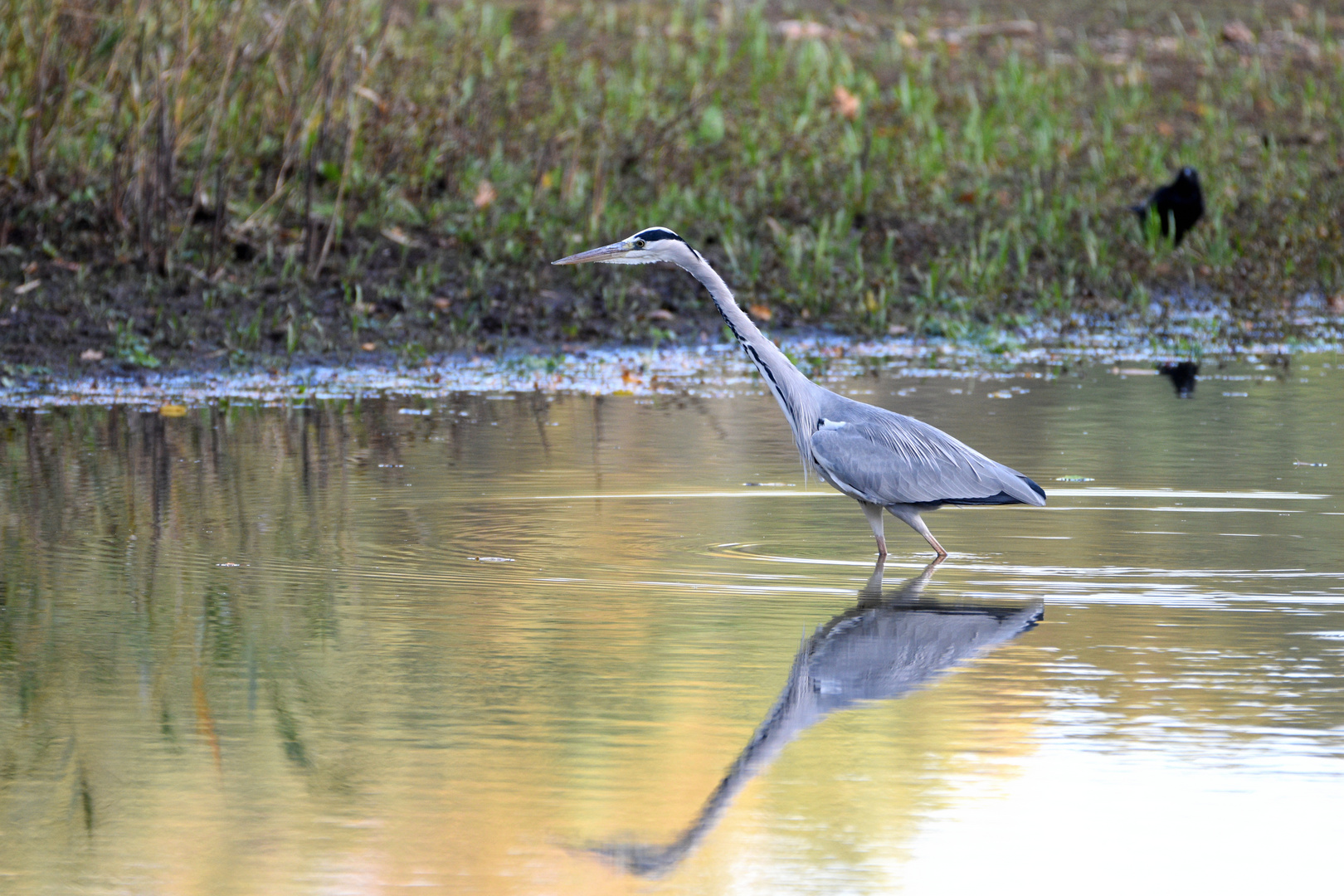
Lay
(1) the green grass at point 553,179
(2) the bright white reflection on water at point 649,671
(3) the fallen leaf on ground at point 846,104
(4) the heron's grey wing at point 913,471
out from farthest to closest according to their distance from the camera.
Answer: (3) the fallen leaf on ground at point 846,104
(1) the green grass at point 553,179
(4) the heron's grey wing at point 913,471
(2) the bright white reflection on water at point 649,671

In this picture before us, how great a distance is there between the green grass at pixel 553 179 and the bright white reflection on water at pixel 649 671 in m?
3.41

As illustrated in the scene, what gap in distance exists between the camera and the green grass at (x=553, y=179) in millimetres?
13289

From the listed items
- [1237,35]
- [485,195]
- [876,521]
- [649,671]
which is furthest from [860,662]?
[1237,35]

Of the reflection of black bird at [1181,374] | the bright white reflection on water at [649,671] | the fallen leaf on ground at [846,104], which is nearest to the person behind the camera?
the bright white reflection on water at [649,671]

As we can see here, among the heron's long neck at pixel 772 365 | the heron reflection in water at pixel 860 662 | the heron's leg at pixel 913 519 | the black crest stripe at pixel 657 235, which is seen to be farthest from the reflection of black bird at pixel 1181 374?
the heron reflection in water at pixel 860 662

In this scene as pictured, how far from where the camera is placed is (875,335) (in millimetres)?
14039

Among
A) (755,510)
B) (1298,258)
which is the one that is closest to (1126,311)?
(1298,258)

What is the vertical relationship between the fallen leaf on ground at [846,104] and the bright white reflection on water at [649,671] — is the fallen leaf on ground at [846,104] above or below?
above

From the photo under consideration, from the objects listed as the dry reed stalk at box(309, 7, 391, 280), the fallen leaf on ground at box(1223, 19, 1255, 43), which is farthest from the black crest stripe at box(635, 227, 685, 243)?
the fallen leaf on ground at box(1223, 19, 1255, 43)

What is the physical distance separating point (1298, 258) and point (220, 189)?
766cm

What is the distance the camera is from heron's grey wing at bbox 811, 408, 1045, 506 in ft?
24.5

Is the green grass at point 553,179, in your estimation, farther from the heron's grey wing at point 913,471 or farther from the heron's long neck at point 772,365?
the heron's grey wing at point 913,471

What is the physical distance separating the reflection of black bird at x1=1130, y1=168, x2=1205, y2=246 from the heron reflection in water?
892 cm

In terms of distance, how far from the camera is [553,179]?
15562mm
